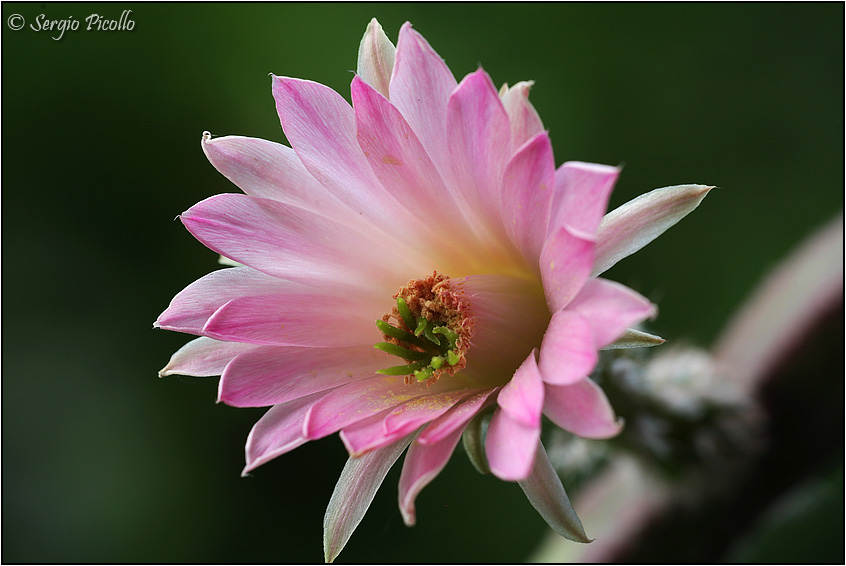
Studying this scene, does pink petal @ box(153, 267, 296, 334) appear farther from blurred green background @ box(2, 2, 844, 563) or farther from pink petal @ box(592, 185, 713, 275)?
blurred green background @ box(2, 2, 844, 563)

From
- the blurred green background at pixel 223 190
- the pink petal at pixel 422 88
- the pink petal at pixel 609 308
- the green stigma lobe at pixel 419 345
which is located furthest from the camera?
the blurred green background at pixel 223 190

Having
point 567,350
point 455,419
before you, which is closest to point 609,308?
point 567,350

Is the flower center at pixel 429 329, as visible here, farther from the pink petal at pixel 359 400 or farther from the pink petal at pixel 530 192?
the pink petal at pixel 530 192

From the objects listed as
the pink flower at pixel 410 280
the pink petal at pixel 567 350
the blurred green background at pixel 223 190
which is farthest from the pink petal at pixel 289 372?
the blurred green background at pixel 223 190

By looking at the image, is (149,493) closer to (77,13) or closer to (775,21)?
(77,13)

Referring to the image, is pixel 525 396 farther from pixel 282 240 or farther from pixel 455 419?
pixel 282 240

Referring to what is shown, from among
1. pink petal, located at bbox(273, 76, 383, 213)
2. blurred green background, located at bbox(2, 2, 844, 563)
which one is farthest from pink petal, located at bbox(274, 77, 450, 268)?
blurred green background, located at bbox(2, 2, 844, 563)
